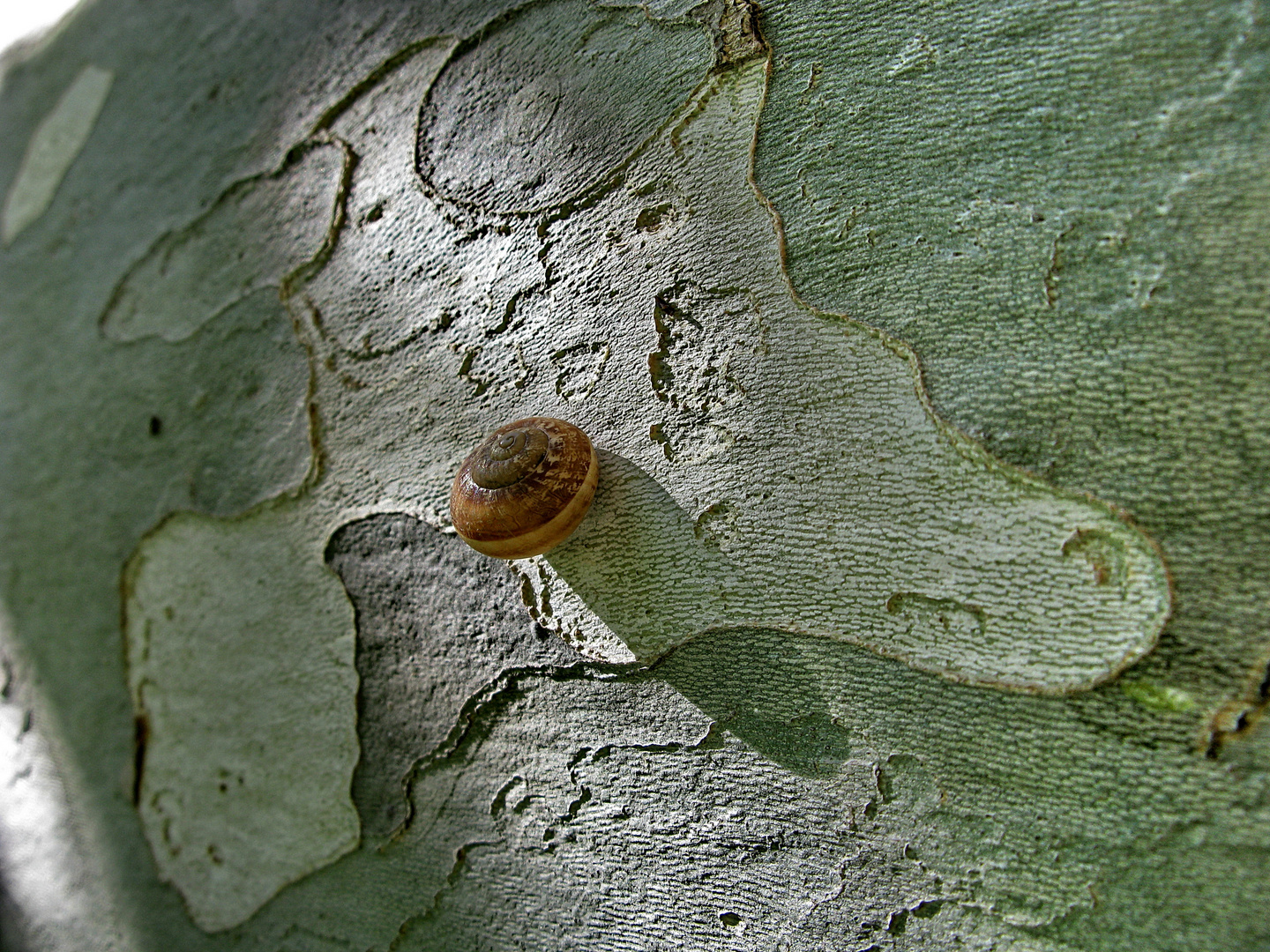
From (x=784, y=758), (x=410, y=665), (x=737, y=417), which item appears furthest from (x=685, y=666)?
(x=410, y=665)

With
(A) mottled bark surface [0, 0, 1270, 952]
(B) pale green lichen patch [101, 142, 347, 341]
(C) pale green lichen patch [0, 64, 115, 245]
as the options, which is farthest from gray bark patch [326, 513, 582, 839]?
(C) pale green lichen patch [0, 64, 115, 245]

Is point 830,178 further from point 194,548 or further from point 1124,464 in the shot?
point 194,548

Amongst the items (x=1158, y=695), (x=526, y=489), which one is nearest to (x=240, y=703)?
(x=526, y=489)

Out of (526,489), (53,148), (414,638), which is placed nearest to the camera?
(526,489)

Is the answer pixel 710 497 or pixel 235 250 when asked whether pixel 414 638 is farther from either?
pixel 235 250

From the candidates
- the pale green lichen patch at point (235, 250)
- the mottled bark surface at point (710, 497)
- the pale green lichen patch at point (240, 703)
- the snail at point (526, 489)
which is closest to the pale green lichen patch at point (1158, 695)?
the mottled bark surface at point (710, 497)

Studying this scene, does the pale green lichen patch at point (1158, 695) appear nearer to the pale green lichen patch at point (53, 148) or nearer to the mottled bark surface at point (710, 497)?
the mottled bark surface at point (710, 497)
